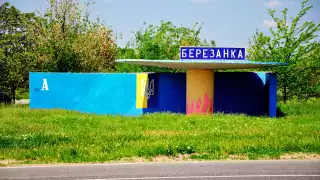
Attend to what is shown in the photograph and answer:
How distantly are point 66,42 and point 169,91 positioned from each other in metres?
10.1

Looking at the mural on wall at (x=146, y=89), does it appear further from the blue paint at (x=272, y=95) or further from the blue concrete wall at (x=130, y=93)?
the blue paint at (x=272, y=95)

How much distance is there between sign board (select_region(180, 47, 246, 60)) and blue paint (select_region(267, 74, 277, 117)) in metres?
3.16

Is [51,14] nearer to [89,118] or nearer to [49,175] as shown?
[89,118]

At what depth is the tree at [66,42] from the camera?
106 ft

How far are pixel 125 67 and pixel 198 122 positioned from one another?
2018 cm

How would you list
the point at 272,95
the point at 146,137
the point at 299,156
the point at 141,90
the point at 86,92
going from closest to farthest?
the point at 299,156 → the point at 146,137 → the point at 272,95 → the point at 141,90 → the point at 86,92

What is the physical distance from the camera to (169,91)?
25.8 m

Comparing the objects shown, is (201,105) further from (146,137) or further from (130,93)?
(146,137)

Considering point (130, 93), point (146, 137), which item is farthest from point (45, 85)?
point (146, 137)

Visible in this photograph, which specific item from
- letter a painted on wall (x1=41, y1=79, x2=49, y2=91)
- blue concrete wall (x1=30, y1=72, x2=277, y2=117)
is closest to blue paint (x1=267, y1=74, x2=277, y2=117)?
blue concrete wall (x1=30, y1=72, x2=277, y2=117)

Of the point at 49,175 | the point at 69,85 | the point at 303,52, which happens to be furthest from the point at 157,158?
the point at 303,52

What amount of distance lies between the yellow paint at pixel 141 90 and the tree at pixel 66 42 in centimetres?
931

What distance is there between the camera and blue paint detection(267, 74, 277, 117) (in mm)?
23234

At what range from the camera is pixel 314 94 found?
31656mm
